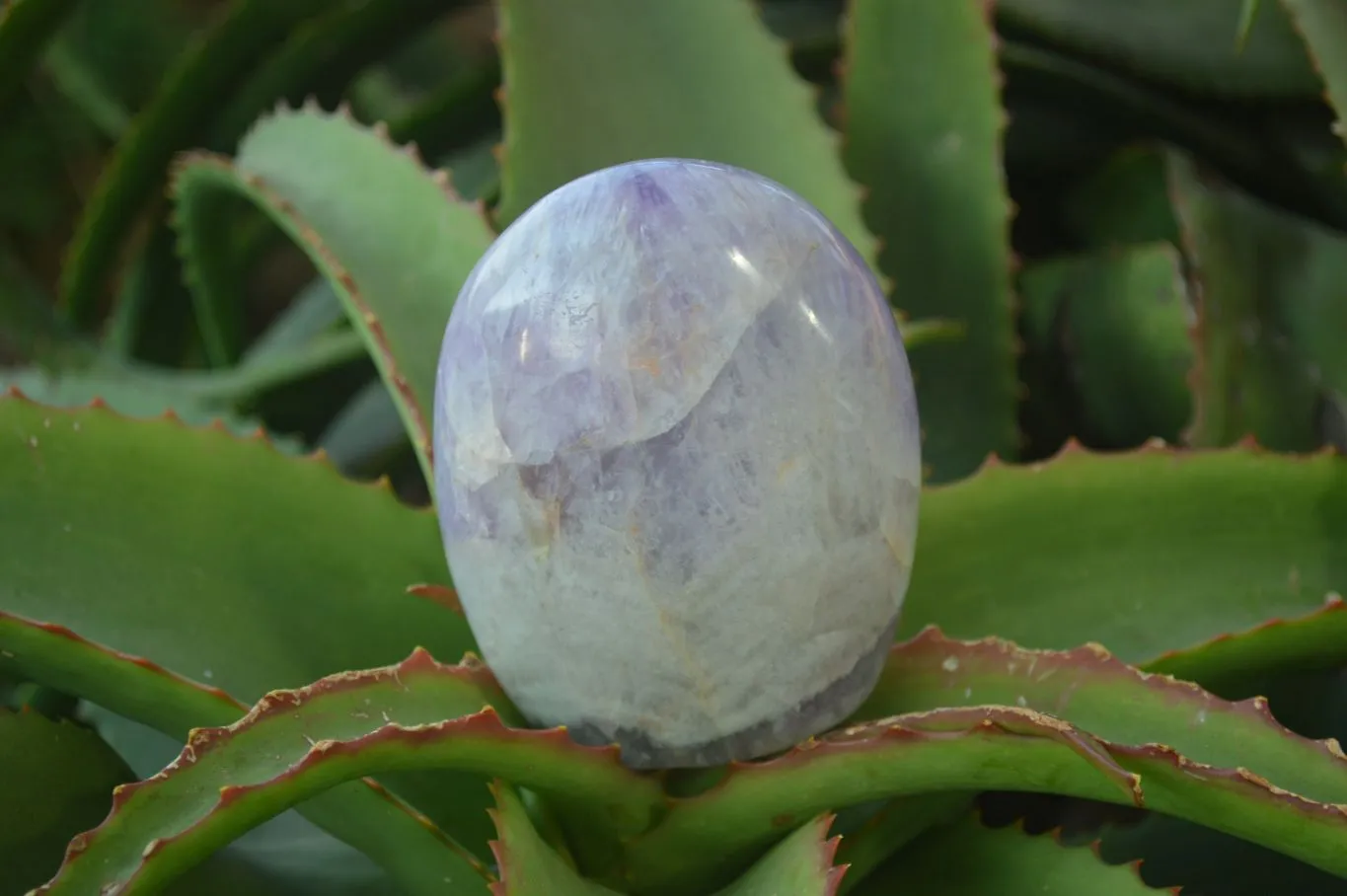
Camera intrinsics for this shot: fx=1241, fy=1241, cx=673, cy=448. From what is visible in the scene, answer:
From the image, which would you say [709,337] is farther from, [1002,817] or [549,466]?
[1002,817]

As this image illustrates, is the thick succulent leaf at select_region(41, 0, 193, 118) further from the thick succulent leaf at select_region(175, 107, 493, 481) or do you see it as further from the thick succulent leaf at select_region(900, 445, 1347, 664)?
the thick succulent leaf at select_region(900, 445, 1347, 664)

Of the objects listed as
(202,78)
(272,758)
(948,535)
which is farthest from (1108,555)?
(202,78)

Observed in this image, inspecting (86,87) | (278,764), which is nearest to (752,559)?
(278,764)

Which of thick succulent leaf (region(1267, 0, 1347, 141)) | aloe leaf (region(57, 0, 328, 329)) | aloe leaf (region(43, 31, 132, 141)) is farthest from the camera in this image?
aloe leaf (region(43, 31, 132, 141))

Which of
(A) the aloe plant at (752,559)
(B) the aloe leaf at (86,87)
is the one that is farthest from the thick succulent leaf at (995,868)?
(B) the aloe leaf at (86,87)

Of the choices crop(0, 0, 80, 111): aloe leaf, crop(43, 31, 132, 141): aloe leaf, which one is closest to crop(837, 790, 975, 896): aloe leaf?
crop(0, 0, 80, 111): aloe leaf

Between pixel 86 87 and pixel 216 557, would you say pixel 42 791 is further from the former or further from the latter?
pixel 86 87
